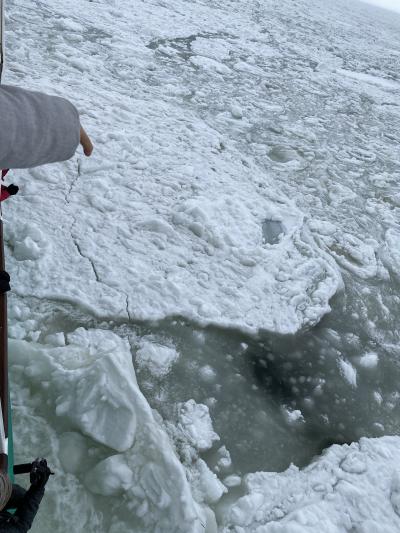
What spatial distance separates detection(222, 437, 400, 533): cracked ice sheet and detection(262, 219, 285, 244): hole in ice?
1.42 m

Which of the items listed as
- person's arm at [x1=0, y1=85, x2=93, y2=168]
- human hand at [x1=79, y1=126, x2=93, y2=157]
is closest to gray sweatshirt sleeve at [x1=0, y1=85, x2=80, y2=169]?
person's arm at [x1=0, y1=85, x2=93, y2=168]

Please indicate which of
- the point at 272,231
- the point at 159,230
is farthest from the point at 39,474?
the point at 272,231

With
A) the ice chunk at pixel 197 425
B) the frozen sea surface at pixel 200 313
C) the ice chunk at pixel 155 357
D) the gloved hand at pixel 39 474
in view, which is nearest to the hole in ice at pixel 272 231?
the frozen sea surface at pixel 200 313

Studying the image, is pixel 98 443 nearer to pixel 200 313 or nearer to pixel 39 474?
pixel 39 474

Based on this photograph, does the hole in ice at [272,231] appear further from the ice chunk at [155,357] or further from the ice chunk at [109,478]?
the ice chunk at [109,478]

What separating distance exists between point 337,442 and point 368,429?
18cm

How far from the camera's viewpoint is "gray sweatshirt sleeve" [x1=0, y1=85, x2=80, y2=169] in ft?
2.68

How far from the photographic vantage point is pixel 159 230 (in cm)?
271

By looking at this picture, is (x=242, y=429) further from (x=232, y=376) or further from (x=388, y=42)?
(x=388, y=42)

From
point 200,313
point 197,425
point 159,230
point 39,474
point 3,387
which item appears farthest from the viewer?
point 159,230

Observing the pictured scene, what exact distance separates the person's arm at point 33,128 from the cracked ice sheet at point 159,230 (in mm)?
1238

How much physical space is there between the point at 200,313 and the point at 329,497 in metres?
0.98

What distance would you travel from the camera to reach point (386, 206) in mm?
3697

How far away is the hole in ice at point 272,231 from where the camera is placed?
9.66 feet
